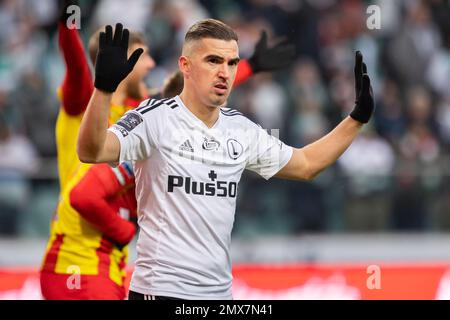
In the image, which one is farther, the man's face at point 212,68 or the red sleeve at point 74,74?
the red sleeve at point 74,74

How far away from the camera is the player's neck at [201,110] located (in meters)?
5.32

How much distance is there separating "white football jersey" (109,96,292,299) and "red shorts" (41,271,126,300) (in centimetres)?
122

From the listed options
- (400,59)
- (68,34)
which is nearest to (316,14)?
(400,59)

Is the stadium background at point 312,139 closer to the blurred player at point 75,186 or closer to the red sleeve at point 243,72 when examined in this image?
the blurred player at point 75,186

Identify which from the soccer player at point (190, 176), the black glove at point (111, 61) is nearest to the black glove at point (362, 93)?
the soccer player at point (190, 176)

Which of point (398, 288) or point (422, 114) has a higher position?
point (422, 114)

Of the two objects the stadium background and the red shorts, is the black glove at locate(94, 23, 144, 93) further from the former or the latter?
the stadium background

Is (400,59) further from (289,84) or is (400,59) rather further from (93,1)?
(93,1)

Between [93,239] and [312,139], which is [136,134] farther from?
[312,139]

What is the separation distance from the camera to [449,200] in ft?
37.0

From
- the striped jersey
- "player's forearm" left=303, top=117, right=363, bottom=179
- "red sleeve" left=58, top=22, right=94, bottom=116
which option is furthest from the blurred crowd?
"player's forearm" left=303, top=117, right=363, bottom=179

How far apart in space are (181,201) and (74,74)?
1.43 meters

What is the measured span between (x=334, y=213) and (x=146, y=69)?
5.02m

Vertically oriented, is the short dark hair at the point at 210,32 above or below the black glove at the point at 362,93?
above
